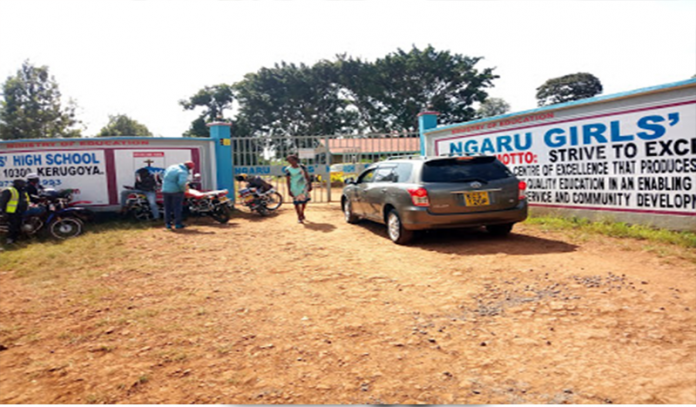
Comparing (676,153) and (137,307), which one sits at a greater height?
(676,153)

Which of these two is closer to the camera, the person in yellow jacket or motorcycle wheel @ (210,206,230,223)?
the person in yellow jacket

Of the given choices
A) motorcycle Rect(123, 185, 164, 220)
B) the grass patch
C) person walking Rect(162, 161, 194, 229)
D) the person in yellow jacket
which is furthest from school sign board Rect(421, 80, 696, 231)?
the person in yellow jacket

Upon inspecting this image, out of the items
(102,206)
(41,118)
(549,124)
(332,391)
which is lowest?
(332,391)

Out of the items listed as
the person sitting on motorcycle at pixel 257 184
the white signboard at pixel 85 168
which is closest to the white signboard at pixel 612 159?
the person sitting on motorcycle at pixel 257 184

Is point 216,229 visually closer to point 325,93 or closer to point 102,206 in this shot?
point 102,206

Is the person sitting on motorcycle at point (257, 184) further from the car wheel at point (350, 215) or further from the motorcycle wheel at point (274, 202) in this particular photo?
the car wheel at point (350, 215)

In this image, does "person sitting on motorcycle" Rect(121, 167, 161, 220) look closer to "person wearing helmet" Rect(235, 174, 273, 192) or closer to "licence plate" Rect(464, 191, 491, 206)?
"person wearing helmet" Rect(235, 174, 273, 192)

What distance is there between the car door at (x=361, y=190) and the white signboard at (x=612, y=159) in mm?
3368

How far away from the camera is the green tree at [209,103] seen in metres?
48.3

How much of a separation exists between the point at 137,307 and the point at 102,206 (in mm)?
8216

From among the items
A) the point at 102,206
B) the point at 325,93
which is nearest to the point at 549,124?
the point at 102,206

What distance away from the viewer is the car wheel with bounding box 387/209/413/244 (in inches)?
278

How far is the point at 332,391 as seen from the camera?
2.68 m

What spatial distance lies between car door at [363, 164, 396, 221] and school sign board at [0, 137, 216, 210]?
253 inches
